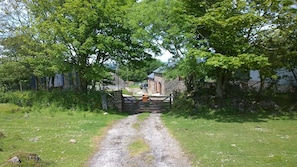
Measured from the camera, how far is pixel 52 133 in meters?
18.6

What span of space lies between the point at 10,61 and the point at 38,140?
21019 millimetres

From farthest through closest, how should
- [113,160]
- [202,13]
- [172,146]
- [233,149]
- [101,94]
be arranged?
[101,94] → [202,13] → [172,146] → [233,149] → [113,160]

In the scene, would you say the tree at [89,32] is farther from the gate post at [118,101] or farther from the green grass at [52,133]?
the green grass at [52,133]

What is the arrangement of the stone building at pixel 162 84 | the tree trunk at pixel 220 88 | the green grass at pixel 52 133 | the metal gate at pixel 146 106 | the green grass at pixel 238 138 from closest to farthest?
the green grass at pixel 238 138 → the green grass at pixel 52 133 → the tree trunk at pixel 220 88 → the metal gate at pixel 146 106 → the stone building at pixel 162 84

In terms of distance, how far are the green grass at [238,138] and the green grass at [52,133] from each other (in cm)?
531

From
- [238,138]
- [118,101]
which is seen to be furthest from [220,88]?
[238,138]

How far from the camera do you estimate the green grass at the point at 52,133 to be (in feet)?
44.5

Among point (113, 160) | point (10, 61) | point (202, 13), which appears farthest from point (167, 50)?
point (10, 61)

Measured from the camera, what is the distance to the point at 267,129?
1936cm

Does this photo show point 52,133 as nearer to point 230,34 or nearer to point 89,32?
point 89,32

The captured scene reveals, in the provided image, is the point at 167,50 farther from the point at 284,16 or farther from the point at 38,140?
the point at 38,140

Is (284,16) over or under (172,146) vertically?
over

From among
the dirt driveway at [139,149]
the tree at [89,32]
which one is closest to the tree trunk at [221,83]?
the tree at [89,32]

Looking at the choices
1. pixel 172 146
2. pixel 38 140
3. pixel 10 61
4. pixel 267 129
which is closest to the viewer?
pixel 172 146
